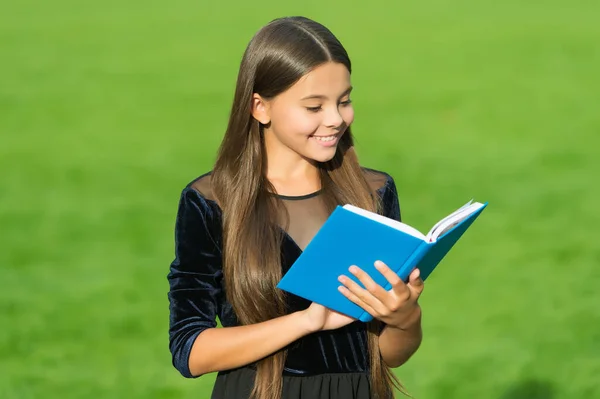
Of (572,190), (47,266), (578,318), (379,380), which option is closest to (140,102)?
(47,266)

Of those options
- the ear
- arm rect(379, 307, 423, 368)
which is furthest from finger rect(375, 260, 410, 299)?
the ear

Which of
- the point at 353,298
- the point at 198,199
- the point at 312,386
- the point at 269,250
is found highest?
the point at 198,199

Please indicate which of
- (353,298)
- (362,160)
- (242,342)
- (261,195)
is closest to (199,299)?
(242,342)

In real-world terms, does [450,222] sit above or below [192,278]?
above

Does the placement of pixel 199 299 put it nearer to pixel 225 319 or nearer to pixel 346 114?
pixel 225 319

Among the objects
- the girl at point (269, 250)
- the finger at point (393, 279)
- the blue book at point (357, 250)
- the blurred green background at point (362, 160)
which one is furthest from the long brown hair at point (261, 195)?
the blurred green background at point (362, 160)

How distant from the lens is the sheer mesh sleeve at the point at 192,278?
2.68m

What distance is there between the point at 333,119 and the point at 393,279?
447 mm

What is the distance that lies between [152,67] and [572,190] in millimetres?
4801

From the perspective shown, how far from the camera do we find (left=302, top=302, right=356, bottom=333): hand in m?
2.53

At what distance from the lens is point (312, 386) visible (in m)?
2.73

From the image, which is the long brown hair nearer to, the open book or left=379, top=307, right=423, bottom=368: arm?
left=379, top=307, right=423, bottom=368: arm

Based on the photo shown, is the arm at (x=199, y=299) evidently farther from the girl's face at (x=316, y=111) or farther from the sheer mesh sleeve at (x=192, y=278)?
the girl's face at (x=316, y=111)

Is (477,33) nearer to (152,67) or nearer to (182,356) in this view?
(152,67)
